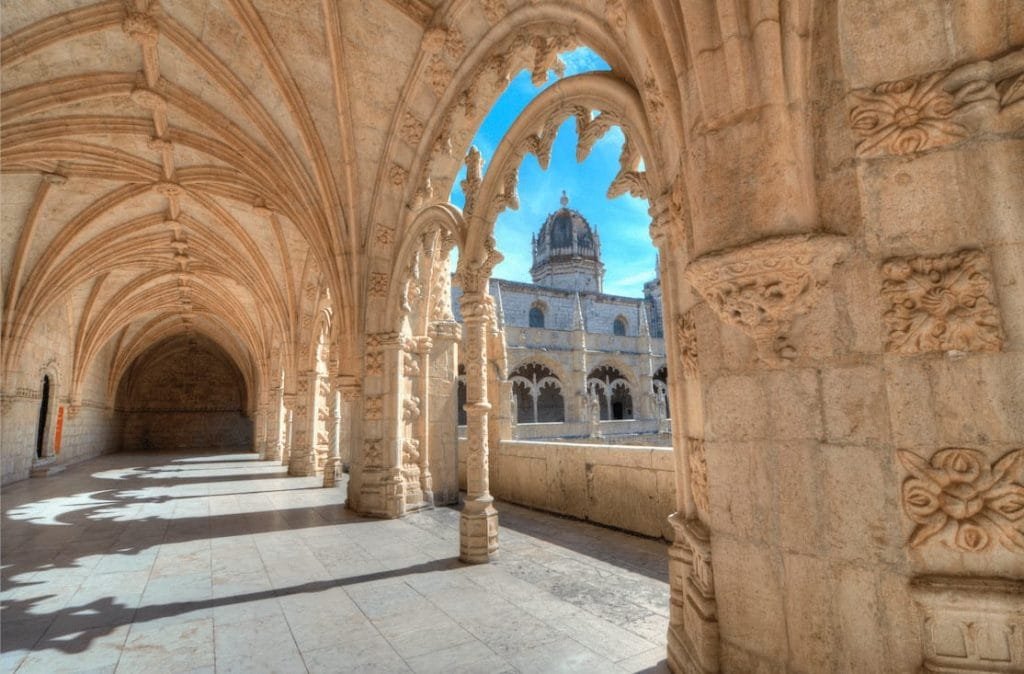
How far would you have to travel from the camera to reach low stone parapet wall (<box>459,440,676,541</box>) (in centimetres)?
546

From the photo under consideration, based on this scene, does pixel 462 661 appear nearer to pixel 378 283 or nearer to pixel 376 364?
pixel 376 364

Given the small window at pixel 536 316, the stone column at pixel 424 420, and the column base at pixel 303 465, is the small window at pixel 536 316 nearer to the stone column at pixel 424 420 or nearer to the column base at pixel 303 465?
the column base at pixel 303 465

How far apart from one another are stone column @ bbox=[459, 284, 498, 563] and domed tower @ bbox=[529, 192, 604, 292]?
111 ft

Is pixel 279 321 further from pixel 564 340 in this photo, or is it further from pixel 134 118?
pixel 564 340

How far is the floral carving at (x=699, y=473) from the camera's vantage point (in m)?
2.35

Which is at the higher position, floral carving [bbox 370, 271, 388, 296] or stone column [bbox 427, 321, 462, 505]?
floral carving [bbox 370, 271, 388, 296]

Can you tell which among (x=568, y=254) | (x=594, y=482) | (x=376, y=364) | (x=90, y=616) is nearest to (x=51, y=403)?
(x=376, y=364)

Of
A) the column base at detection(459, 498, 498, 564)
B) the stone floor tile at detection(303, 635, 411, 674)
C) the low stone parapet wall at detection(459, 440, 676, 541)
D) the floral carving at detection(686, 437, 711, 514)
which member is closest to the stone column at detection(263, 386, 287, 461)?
the low stone parapet wall at detection(459, 440, 676, 541)

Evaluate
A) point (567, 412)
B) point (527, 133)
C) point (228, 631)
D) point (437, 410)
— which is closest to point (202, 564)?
point (228, 631)

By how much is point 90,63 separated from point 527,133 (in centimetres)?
719

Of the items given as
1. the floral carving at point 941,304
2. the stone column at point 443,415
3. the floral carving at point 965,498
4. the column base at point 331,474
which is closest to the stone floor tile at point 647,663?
the floral carving at point 965,498

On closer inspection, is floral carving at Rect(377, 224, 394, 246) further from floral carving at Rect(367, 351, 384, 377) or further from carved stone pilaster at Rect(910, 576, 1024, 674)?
carved stone pilaster at Rect(910, 576, 1024, 674)

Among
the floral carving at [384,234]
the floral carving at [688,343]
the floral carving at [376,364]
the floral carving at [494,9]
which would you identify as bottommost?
the floral carving at [688,343]

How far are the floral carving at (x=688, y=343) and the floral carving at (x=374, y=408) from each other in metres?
5.64
